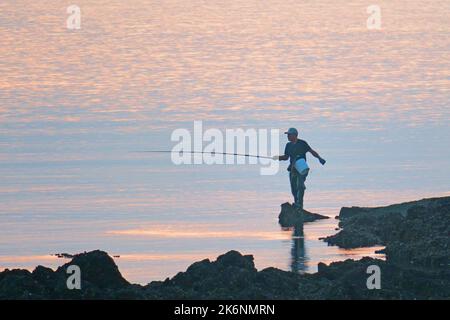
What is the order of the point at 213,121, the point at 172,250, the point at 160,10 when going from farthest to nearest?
the point at 160,10
the point at 213,121
the point at 172,250

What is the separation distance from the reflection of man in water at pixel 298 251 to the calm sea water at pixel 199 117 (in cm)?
4

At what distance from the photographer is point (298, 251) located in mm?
25812

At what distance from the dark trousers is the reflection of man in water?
1.28m

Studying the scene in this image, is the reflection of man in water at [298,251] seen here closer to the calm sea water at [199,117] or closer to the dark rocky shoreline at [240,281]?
the calm sea water at [199,117]

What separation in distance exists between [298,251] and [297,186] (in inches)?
160

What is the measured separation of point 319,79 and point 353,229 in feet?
91.0

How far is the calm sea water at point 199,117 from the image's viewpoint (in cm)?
2764

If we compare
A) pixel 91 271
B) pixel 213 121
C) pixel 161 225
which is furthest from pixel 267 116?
pixel 91 271

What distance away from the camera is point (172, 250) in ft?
84.9

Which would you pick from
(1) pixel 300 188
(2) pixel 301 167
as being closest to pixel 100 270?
(1) pixel 300 188

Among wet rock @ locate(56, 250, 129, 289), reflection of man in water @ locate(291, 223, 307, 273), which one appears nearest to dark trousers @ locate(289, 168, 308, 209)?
reflection of man in water @ locate(291, 223, 307, 273)

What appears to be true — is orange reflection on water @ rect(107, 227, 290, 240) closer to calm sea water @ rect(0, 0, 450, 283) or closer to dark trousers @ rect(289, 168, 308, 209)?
calm sea water @ rect(0, 0, 450, 283)

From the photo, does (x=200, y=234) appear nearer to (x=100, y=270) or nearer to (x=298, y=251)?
(x=298, y=251)
